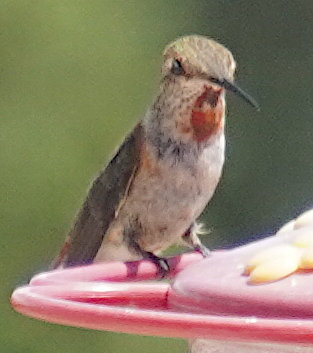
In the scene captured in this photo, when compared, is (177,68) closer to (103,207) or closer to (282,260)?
(103,207)

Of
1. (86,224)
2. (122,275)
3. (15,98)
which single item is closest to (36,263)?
(15,98)

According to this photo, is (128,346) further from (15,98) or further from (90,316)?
(90,316)

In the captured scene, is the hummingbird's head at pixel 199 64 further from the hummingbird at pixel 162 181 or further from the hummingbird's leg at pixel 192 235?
the hummingbird's leg at pixel 192 235

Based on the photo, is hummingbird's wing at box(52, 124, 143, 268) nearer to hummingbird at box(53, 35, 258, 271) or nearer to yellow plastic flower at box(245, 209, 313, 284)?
hummingbird at box(53, 35, 258, 271)

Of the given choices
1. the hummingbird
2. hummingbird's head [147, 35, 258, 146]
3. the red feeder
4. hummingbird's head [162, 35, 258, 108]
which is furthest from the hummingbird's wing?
the red feeder

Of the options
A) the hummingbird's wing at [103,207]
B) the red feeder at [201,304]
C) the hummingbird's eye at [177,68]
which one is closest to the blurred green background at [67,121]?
the hummingbird's wing at [103,207]

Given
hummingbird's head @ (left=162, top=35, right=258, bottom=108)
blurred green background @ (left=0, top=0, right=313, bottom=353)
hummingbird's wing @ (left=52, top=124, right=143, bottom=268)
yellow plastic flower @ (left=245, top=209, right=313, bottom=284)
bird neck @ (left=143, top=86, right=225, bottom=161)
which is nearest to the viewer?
yellow plastic flower @ (left=245, top=209, right=313, bottom=284)
